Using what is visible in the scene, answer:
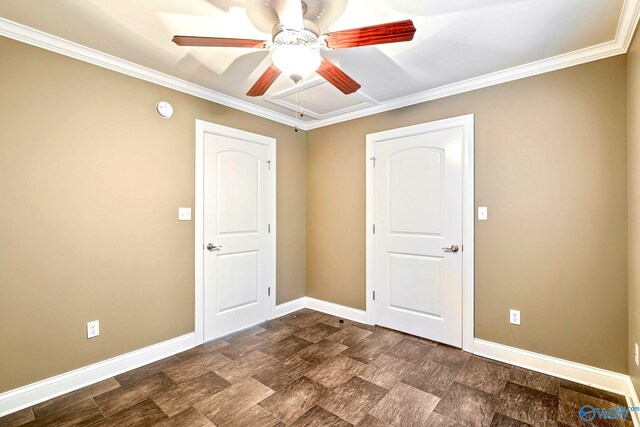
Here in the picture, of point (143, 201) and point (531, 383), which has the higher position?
point (143, 201)

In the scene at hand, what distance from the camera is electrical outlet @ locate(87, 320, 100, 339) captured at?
87.4 inches

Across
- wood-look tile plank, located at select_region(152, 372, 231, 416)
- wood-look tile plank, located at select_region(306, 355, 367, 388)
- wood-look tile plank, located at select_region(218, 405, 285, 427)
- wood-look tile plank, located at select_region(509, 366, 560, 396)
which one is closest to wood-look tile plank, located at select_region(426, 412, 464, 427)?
wood-look tile plank, located at select_region(306, 355, 367, 388)

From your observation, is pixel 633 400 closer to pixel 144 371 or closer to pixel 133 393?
pixel 133 393

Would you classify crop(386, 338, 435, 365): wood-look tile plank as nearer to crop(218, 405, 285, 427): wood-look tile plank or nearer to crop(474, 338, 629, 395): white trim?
crop(474, 338, 629, 395): white trim

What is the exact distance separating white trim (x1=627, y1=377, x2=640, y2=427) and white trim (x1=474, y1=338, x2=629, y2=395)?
3 cm

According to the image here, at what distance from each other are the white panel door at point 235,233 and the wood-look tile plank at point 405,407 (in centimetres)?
178

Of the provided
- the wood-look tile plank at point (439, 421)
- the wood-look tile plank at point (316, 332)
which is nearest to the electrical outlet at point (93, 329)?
the wood-look tile plank at point (316, 332)

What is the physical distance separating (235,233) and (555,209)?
2.87m

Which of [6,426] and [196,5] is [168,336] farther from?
[196,5]

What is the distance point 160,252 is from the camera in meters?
2.61

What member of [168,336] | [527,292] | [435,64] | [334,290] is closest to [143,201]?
[168,336]

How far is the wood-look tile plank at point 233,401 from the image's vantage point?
1892 millimetres

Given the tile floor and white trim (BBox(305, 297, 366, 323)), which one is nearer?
the tile floor

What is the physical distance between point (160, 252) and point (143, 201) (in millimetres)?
461
